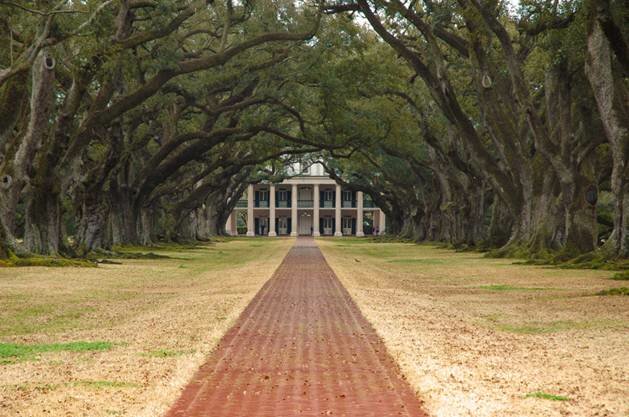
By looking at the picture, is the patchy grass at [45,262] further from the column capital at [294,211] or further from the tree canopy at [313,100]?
the column capital at [294,211]

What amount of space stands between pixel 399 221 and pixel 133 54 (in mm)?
68991

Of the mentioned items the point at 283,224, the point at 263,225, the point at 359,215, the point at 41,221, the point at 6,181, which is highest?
the point at 359,215

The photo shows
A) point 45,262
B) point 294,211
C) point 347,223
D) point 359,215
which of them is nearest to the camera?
point 45,262

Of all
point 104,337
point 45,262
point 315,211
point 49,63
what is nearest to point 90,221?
point 45,262

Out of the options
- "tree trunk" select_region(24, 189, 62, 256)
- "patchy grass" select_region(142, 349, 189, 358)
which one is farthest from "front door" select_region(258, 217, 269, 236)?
"patchy grass" select_region(142, 349, 189, 358)

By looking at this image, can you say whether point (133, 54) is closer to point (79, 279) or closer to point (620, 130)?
point (79, 279)

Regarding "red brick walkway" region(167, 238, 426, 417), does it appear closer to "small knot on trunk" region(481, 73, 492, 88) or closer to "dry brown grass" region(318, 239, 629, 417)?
"dry brown grass" region(318, 239, 629, 417)

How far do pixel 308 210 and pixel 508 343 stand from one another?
13166 centimetres

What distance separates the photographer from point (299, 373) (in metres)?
10.0

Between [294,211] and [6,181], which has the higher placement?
[294,211]

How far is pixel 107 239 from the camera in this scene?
44.3 m

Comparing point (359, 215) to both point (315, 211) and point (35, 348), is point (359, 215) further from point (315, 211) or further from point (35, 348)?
point (35, 348)

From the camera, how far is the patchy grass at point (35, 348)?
11195 mm

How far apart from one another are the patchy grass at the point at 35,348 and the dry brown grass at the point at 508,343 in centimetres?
369
